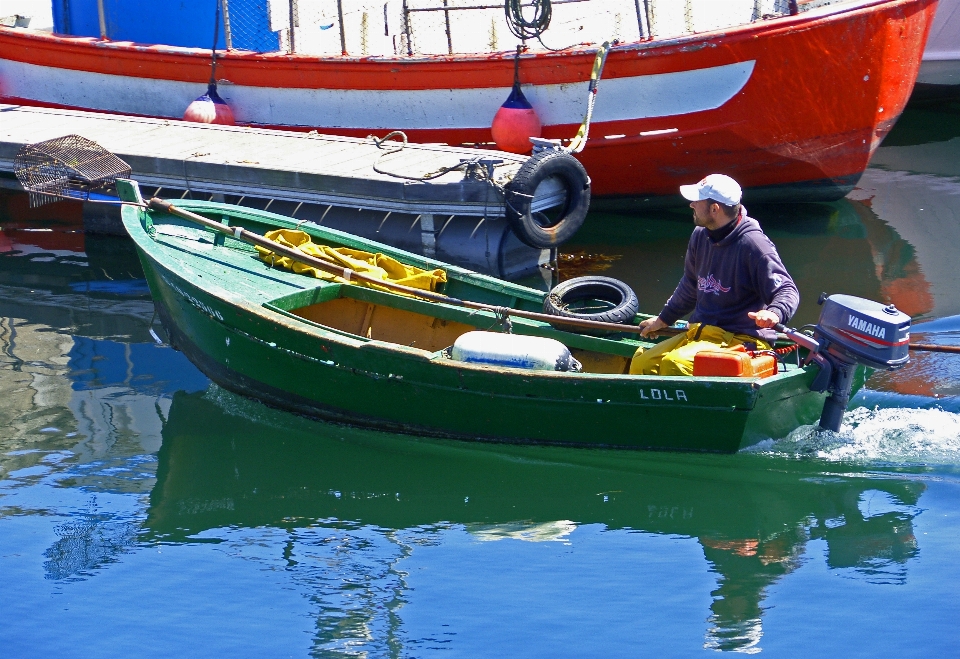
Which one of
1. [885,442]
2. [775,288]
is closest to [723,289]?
[775,288]

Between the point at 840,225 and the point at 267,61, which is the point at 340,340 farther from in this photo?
the point at 840,225

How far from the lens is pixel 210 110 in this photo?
1132 centimetres

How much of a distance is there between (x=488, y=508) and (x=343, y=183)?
→ 13.9 ft

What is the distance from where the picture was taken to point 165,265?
725 centimetres

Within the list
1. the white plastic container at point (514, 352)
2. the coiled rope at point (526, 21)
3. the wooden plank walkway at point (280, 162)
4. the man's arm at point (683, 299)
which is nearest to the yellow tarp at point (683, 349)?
the man's arm at point (683, 299)

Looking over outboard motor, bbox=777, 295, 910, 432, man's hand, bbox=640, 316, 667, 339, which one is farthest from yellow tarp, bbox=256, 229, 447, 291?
outboard motor, bbox=777, 295, 910, 432

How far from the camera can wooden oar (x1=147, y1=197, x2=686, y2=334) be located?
6492 millimetres

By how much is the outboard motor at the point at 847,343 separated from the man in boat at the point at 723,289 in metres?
0.22

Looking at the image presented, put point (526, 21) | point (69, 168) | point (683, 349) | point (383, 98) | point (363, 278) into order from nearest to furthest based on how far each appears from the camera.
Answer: point (683, 349), point (363, 278), point (69, 168), point (526, 21), point (383, 98)

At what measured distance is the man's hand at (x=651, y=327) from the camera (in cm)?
636

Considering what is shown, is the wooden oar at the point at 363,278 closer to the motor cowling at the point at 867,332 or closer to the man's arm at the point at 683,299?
the man's arm at the point at 683,299

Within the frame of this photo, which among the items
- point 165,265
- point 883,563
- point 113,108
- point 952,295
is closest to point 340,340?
point 165,265

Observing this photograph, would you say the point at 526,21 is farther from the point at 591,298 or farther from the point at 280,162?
the point at 591,298

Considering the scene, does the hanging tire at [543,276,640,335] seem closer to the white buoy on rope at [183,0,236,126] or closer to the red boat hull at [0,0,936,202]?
the red boat hull at [0,0,936,202]
